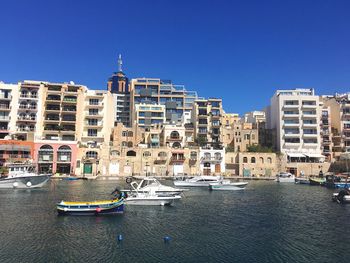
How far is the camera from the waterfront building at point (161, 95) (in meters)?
117

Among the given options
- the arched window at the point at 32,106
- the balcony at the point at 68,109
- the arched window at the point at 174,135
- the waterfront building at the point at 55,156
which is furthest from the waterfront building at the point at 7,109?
the arched window at the point at 174,135

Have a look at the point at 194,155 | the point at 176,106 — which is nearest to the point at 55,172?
the point at 194,155

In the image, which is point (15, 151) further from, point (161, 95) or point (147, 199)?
point (161, 95)

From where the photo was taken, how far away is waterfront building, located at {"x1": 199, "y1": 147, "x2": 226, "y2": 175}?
8544 cm

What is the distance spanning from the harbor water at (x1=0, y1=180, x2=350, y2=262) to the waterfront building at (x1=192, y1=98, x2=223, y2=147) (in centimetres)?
5659

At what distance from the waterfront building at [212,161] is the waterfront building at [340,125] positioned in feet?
113

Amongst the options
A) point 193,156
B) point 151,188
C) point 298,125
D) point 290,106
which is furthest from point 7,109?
point 298,125

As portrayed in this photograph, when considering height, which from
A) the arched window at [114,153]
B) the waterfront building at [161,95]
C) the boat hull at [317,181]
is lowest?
the boat hull at [317,181]

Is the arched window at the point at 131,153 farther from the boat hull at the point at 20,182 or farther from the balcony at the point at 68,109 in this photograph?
the boat hull at the point at 20,182

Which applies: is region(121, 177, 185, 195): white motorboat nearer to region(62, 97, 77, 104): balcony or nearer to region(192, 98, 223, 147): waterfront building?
region(192, 98, 223, 147): waterfront building

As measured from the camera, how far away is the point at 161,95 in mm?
121375

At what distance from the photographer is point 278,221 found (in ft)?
98.7

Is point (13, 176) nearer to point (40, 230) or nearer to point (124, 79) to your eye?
point (40, 230)

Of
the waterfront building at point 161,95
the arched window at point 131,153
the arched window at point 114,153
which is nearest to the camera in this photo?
the arched window at point 114,153
